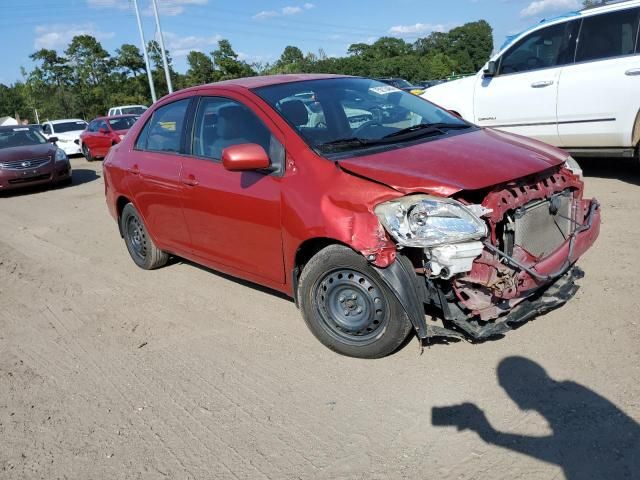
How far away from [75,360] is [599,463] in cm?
335

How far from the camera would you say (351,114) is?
4.01 meters

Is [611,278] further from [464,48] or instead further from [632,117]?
[464,48]

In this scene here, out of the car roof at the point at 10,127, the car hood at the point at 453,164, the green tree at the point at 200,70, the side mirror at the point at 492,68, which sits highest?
the green tree at the point at 200,70

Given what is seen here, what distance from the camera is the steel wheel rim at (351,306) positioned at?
3199 mm

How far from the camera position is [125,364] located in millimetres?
3727

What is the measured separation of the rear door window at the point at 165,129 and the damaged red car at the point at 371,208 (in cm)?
4

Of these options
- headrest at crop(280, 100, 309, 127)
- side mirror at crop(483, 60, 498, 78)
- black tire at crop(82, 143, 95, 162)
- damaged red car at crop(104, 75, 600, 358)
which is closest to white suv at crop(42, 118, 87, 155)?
black tire at crop(82, 143, 95, 162)

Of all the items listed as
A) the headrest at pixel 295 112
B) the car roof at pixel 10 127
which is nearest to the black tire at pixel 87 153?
the car roof at pixel 10 127

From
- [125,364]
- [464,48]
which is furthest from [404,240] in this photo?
[464,48]

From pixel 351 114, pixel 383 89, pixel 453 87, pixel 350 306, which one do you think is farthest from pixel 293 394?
pixel 453 87

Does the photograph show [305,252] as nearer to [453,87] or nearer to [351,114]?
[351,114]

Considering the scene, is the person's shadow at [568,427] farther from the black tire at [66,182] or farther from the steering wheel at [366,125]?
the black tire at [66,182]

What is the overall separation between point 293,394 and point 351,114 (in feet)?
6.82

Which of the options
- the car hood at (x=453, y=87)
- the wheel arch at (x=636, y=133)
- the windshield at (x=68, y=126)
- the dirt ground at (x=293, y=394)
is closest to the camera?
the dirt ground at (x=293, y=394)
